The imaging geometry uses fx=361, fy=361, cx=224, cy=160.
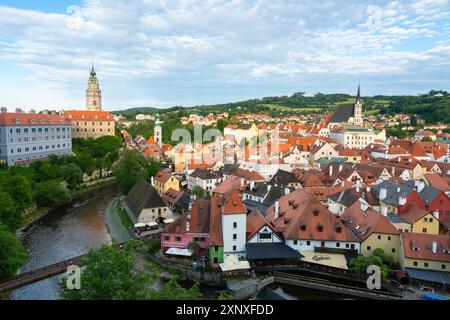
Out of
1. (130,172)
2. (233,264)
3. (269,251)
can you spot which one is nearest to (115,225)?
(130,172)

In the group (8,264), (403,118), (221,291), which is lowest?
(221,291)

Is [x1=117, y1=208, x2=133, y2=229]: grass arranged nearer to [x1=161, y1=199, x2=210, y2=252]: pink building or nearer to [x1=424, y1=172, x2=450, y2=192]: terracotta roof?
[x1=161, y1=199, x2=210, y2=252]: pink building

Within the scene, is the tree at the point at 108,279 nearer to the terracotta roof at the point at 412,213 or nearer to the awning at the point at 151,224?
the awning at the point at 151,224

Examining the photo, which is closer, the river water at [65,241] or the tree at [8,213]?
the river water at [65,241]

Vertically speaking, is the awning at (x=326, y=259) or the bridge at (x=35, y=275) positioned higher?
the awning at (x=326, y=259)

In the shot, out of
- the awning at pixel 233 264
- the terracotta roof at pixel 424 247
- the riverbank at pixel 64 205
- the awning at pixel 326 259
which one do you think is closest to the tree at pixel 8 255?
the riverbank at pixel 64 205

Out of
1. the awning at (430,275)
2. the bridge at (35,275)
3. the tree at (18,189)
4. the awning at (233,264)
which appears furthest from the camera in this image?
the tree at (18,189)

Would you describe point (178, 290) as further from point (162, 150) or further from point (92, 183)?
point (162, 150)

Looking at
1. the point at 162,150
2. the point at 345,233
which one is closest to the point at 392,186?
the point at 345,233
